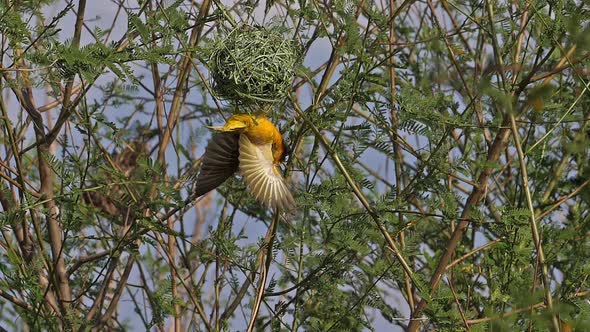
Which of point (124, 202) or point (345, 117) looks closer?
point (345, 117)

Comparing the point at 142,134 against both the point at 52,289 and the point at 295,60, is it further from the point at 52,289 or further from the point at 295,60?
the point at 295,60

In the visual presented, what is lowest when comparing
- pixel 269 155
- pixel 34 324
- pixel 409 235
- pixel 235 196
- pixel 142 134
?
pixel 34 324

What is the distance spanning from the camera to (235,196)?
4.17m

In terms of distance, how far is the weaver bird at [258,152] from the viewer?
2.95 meters

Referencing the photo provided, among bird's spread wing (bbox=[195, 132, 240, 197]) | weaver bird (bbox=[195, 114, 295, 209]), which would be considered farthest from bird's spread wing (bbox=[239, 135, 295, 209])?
bird's spread wing (bbox=[195, 132, 240, 197])

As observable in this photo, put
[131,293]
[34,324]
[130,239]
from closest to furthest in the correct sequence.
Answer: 1. [130,239]
2. [34,324]
3. [131,293]

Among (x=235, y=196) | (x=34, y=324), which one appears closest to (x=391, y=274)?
(x=235, y=196)

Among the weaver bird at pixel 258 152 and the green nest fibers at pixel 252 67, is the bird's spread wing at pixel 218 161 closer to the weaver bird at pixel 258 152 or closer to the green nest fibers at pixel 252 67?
the weaver bird at pixel 258 152


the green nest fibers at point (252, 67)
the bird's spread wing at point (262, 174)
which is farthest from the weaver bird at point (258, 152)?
the green nest fibers at point (252, 67)

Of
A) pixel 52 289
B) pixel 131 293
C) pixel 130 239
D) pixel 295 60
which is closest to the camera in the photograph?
pixel 295 60

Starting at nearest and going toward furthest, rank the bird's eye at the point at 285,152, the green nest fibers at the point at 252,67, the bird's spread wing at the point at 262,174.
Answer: the green nest fibers at the point at 252,67
the bird's spread wing at the point at 262,174
the bird's eye at the point at 285,152

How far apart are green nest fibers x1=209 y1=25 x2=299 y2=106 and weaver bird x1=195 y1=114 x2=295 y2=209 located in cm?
10

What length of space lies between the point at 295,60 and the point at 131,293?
1833mm

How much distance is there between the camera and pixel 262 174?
3018 mm
